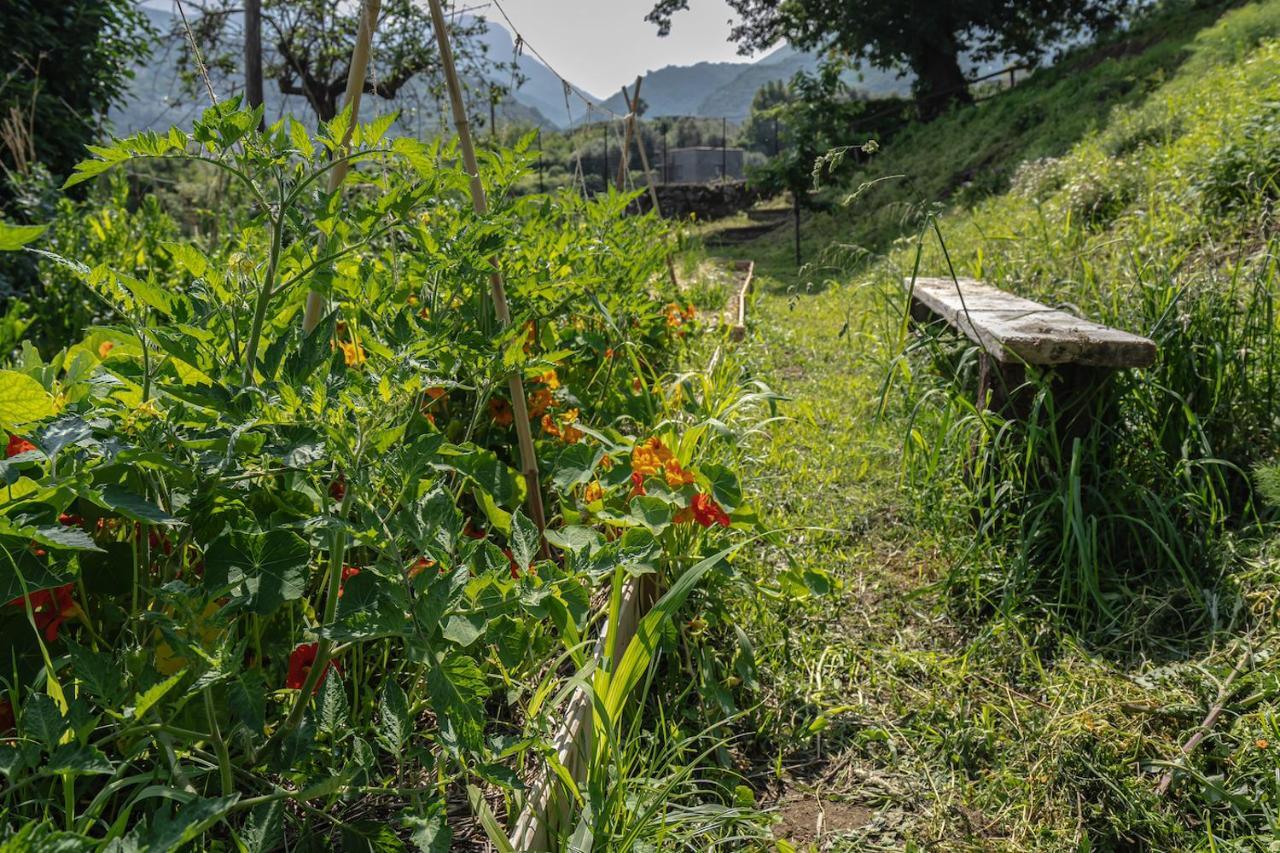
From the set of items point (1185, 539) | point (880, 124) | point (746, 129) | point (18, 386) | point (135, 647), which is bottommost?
point (1185, 539)

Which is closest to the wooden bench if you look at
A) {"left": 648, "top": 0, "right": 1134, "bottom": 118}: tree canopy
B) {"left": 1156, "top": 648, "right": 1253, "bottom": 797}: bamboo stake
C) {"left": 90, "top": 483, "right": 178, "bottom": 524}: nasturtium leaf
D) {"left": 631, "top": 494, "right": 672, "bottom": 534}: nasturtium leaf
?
{"left": 1156, "top": 648, "right": 1253, "bottom": 797}: bamboo stake

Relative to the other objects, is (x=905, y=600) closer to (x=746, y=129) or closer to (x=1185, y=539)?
(x=1185, y=539)

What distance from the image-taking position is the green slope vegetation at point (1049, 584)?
5.02 feet

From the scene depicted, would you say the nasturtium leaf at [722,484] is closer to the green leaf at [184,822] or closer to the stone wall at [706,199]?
the green leaf at [184,822]

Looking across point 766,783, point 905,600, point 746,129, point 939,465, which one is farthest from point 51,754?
point 746,129

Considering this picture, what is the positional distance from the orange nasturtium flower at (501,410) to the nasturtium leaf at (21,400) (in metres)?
1.19

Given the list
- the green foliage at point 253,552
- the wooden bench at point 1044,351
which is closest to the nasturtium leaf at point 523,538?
the green foliage at point 253,552

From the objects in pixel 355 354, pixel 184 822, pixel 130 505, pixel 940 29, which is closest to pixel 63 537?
pixel 130 505

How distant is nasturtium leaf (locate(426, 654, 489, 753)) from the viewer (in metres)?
0.87

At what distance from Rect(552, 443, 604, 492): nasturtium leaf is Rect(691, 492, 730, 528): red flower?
241mm

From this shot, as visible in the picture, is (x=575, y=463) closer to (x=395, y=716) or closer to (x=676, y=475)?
(x=676, y=475)

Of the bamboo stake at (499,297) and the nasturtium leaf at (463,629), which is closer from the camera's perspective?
the nasturtium leaf at (463,629)

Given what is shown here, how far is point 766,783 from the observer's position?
164 centimetres

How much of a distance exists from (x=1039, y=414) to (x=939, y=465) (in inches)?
13.2
